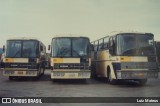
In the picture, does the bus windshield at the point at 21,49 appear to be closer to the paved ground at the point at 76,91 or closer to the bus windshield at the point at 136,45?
the paved ground at the point at 76,91

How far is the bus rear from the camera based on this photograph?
15.0 m

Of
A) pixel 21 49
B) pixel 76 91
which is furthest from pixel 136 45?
pixel 21 49

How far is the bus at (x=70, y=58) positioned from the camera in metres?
15.0

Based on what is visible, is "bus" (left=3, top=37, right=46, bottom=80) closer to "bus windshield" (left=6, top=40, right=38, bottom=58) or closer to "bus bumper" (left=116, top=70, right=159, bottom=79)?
"bus windshield" (left=6, top=40, right=38, bottom=58)

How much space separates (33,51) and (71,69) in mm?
2791

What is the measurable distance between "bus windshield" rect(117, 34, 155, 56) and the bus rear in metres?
1.71

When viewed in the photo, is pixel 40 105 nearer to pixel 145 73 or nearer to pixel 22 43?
pixel 145 73

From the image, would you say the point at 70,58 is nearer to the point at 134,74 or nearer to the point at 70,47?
the point at 70,47

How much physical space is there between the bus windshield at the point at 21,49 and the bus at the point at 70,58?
68.4 inches

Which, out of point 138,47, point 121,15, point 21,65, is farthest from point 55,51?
point 121,15

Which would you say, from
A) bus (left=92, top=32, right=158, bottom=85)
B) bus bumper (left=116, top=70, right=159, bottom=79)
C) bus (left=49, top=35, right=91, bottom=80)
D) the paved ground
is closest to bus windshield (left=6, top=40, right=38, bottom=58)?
bus (left=49, top=35, right=91, bottom=80)

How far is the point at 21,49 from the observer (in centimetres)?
1702

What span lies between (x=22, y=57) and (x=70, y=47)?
2.54m

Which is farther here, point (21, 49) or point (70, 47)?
point (21, 49)
